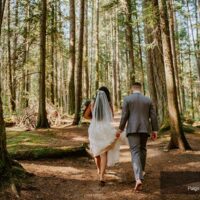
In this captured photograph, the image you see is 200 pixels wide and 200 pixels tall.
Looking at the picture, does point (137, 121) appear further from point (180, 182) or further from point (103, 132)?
point (180, 182)

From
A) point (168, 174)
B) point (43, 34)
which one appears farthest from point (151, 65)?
point (168, 174)

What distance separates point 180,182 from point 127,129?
1.61 meters

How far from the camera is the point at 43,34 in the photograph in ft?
54.4

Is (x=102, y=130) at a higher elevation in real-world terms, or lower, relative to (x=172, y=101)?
lower

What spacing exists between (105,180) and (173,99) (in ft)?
15.2

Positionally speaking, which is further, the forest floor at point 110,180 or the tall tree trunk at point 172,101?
the tall tree trunk at point 172,101

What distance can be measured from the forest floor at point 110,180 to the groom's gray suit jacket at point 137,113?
1.14m

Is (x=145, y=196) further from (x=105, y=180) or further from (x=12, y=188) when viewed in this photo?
(x=12, y=188)

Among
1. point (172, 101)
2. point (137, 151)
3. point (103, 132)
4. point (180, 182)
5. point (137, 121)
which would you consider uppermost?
point (172, 101)

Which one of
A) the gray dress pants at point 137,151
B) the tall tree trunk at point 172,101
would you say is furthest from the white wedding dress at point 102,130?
the tall tree trunk at point 172,101

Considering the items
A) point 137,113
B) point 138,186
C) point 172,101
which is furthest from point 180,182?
point 172,101

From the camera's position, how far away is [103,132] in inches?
289

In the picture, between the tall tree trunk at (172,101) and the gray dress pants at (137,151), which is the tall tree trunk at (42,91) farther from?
the gray dress pants at (137,151)

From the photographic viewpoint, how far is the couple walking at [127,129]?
6.79 metres
